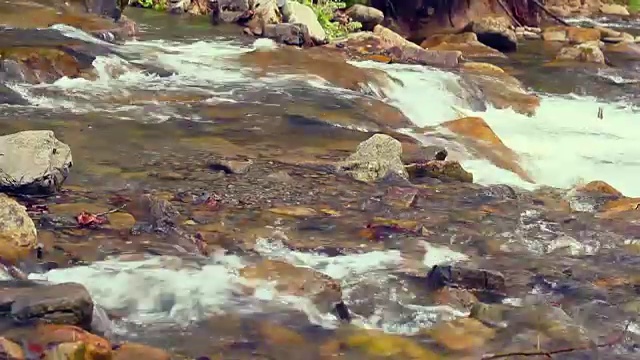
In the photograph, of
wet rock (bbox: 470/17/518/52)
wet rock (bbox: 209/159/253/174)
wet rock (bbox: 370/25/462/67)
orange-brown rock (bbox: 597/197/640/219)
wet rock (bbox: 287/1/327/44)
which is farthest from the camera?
wet rock (bbox: 470/17/518/52)

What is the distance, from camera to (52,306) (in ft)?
16.2

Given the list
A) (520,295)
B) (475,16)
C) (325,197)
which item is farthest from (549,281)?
(475,16)

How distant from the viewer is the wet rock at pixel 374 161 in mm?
8789

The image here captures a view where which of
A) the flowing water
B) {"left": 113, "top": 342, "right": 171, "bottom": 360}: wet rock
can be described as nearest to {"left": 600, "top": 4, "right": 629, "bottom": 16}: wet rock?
the flowing water

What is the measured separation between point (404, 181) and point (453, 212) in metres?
0.93

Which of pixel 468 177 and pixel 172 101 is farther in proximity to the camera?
pixel 172 101

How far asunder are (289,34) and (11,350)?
13.5m

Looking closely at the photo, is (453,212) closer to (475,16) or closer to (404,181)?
(404,181)

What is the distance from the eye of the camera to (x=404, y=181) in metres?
8.80

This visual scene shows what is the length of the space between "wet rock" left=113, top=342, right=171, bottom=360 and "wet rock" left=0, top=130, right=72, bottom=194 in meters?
2.71

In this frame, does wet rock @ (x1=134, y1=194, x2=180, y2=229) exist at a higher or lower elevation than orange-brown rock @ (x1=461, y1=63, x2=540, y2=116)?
higher

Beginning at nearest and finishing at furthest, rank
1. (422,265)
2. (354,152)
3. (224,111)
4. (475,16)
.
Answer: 1. (422,265)
2. (354,152)
3. (224,111)
4. (475,16)

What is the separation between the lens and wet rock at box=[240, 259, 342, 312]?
5.79 m

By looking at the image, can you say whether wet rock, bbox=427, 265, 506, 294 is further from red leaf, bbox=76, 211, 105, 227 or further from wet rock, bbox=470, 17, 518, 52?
wet rock, bbox=470, 17, 518, 52
